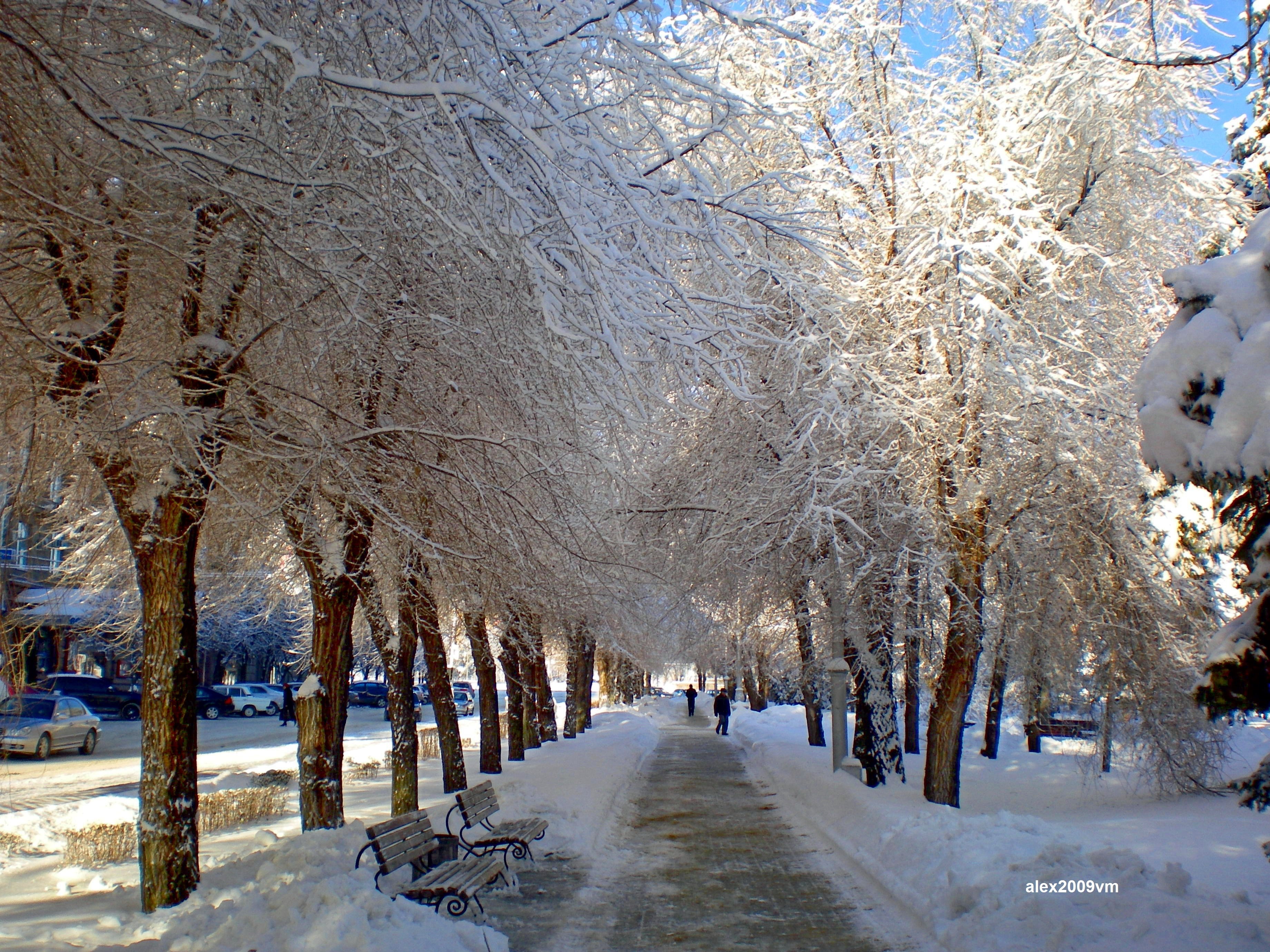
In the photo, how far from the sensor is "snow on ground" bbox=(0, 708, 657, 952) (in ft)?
17.2

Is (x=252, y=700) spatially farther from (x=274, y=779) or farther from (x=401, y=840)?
(x=401, y=840)

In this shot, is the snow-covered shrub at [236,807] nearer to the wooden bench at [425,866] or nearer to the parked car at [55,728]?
the wooden bench at [425,866]

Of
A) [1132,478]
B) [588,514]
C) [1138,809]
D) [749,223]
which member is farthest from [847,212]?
[1138,809]

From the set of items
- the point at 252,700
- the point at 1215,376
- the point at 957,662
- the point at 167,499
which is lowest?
the point at 252,700

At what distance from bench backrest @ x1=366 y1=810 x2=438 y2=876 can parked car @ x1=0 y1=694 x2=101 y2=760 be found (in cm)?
1572

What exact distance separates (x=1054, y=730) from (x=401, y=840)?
28189mm

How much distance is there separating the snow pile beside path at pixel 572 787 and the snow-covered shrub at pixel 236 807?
3.35 metres

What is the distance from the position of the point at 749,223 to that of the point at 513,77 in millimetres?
2215

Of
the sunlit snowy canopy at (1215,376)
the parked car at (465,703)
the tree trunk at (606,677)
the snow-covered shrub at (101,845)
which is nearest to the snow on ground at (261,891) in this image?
the snow-covered shrub at (101,845)

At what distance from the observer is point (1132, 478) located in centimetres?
1152

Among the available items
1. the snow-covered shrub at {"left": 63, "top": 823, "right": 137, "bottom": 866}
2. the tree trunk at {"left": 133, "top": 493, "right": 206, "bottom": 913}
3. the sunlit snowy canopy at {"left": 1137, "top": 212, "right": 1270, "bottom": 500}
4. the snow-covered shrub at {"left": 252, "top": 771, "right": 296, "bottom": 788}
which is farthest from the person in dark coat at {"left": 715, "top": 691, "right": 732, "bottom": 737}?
the sunlit snowy canopy at {"left": 1137, "top": 212, "right": 1270, "bottom": 500}

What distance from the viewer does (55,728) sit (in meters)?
21.7

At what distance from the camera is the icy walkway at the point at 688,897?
22.6ft

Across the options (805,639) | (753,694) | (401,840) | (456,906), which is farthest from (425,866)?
(753,694)
